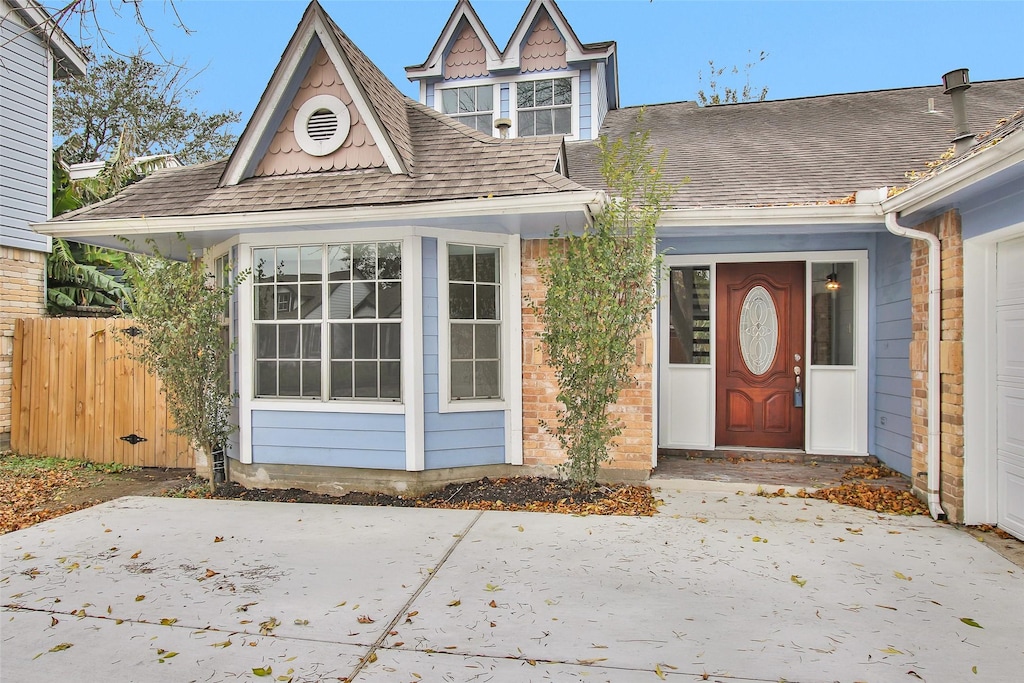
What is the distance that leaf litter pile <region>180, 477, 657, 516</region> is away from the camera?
5305mm

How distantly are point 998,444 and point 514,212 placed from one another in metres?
3.99

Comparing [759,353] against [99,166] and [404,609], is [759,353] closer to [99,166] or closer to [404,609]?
[404,609]

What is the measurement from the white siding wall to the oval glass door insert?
919 cm

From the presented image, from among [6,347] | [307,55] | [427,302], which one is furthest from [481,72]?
[6,347]

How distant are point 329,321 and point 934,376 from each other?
5111mm

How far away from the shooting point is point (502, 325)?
605cm

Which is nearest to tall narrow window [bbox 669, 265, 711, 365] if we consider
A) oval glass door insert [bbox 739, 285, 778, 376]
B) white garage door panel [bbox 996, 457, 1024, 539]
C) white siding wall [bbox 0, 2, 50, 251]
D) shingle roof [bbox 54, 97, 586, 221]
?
oval glass door insert [bbox 739, 285, 778, 376]

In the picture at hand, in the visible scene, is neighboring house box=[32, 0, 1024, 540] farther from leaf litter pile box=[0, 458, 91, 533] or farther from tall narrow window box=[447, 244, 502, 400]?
leaf litter pile box=[0, 458, 91, 533]

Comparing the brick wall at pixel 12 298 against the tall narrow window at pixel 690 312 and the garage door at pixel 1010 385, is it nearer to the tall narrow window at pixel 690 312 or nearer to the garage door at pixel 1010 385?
the tall narrow window at pixel 690 312

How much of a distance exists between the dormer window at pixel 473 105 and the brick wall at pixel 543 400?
181 inches

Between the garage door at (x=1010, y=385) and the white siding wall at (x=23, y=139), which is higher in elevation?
A: the white siding wall at (x=23, y=139)

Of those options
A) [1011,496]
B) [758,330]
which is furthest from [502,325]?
[1011,496]

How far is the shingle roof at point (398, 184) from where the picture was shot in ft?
18.0

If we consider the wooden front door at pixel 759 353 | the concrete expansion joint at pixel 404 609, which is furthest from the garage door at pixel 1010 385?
the concrete expansion joint at pixel 404 609
